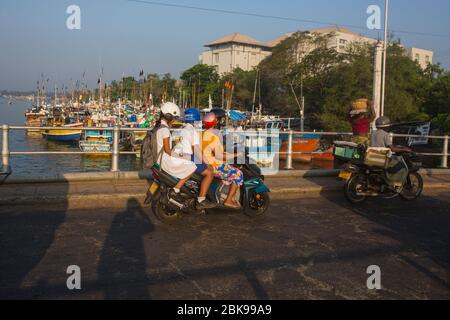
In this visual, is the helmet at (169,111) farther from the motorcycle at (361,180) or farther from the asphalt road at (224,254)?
the motorcycle at (361,180)

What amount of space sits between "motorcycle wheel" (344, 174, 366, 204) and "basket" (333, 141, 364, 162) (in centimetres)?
32

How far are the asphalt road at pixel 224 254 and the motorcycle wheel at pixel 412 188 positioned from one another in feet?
3.78

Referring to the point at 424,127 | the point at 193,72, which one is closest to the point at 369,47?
the point at 424,127

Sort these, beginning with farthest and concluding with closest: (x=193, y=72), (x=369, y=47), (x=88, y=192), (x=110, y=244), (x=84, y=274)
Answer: (x=193, y=72), (x=369, y=47), (x=88, y=192), (x=110, y=244), (x=84, y=274)

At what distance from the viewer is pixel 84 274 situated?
452cm

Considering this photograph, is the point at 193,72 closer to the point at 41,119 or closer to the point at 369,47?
the point at 41,119

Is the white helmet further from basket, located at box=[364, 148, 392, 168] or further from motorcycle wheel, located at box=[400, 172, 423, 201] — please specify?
motorcycle wheel, located at box=[400, 172, 423, 201]

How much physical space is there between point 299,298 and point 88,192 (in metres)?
4.79

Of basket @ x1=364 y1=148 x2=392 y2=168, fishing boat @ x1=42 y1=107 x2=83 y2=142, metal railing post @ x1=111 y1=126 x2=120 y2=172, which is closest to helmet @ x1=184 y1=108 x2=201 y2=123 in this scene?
metal railing post @ x1=111 y1=126 x2=120 y2=172

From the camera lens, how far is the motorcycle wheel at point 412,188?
29.2ft

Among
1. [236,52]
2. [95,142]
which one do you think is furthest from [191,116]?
[236,52]

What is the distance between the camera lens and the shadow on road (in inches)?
164

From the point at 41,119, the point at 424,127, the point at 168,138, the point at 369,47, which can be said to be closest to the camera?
the point at 168,138
